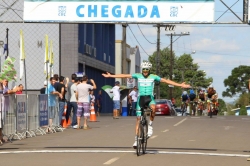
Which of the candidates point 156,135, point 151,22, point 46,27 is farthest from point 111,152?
point 46,27

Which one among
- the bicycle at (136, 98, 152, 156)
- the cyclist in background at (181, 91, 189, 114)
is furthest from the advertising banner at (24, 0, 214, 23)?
the cyclist in background at (181, 91, 189, 114)

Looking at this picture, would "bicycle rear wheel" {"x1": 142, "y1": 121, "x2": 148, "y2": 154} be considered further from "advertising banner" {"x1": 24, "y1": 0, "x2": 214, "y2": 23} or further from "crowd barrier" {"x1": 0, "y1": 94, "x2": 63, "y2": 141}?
"crowd barrier" {"x1": 0, "y1": 94, "x2": 63, "y2": 141}

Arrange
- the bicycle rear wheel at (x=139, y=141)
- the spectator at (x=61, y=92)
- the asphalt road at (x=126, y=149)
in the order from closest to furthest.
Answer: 1. the asphalt road at (x=126, y=149)
2. the bicycle rear wheel at (x=139, y=141)
3. the spectator at (x=61, y=92)

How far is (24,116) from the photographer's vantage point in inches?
883

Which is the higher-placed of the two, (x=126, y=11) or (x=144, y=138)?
(x=126, y=11)

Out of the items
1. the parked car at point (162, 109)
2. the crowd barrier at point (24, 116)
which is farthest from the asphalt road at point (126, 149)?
the parked car at point (162, 109)

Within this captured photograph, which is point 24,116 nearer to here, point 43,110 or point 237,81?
point 43,110

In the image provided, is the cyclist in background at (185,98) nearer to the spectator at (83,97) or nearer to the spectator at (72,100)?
the spectator at (72,100)

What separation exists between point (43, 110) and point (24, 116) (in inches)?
81.3

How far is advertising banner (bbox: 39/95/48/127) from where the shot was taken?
79.2 feet

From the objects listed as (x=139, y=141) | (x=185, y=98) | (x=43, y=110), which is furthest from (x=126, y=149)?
(x=185, y=98)

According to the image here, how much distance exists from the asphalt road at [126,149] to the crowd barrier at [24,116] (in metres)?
0.46

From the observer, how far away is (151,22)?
63.9ft

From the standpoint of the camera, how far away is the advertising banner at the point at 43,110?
24.1 metres
